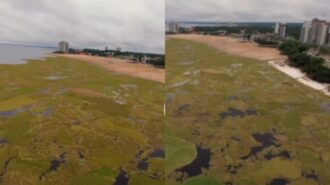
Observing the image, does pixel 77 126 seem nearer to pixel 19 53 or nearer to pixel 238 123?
pixel 19 53

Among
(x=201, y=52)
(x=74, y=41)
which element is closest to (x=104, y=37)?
(x=74, y=41)

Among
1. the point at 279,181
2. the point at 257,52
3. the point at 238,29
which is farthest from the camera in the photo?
the point at 257,52

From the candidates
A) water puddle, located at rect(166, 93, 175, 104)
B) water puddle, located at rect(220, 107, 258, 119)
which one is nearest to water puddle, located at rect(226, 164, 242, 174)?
water puddle, located at rect(220, 107, 258, 119)

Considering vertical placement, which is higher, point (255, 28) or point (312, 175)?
point (255, 28)

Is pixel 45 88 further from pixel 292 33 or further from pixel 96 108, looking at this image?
pixel 292 33

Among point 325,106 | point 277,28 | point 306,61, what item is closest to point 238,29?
point 277,28

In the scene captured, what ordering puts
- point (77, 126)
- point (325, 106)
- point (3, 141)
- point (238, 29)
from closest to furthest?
1. point (325, 106)
2. point (3, 141)
3. point (77, 126)
4. point (238, 29)
